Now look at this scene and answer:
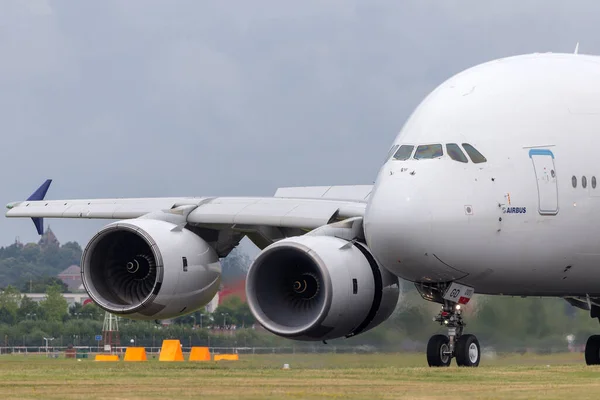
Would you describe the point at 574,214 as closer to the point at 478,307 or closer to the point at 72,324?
the point at 478,307

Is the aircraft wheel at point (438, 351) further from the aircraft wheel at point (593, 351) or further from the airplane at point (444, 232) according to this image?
the aircraft wheel at point (593, 351)

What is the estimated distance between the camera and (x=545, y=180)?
77.4 ft

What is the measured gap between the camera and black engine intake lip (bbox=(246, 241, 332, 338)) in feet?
81.7

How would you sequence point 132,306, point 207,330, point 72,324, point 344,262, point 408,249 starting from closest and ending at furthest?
point 408,249 → point 344,262 → point 132,306 → point 207,330 → point 72,324

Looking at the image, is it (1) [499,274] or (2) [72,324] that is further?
(2) [72,324]

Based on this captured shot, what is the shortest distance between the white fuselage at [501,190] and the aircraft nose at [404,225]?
0.05 feet

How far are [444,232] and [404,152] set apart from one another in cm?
160

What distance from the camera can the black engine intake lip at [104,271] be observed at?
26.5 m

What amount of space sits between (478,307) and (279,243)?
17.1ft

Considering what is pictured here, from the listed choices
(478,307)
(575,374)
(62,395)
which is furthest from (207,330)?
(62,395)

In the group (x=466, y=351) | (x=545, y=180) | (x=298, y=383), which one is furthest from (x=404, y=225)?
(x=298, y=383)

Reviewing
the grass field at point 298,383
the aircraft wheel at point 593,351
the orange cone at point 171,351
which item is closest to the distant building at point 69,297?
the orange cone at point 171,351

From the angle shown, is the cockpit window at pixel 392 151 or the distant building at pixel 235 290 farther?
the distant building at pixel 235 290

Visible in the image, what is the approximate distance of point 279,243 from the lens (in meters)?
25.0
